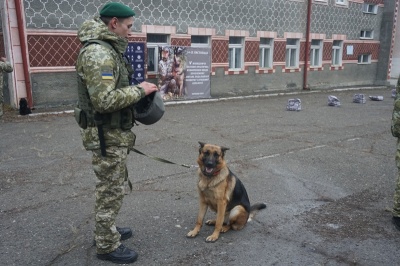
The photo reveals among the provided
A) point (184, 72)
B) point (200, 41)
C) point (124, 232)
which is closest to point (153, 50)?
point (184, 72)

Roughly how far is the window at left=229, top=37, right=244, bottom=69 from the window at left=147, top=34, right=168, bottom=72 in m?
3.51

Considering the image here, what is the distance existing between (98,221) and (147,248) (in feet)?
2.08

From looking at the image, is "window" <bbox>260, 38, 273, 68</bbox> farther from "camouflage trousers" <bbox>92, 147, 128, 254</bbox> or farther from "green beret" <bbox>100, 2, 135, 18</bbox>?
"camouflage trousers" <bbox>92, 147, 128, 254</bbox>

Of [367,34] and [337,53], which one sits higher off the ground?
[367,34]

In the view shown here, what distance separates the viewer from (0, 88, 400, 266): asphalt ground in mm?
3404

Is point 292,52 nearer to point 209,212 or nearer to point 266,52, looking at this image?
point 266,52

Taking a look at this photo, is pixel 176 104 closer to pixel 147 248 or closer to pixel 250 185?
pixel 250 185

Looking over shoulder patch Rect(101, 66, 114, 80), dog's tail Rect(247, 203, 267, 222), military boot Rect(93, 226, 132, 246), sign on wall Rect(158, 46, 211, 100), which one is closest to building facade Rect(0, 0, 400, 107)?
sign on wall Rect(158, 46, 211, 100)

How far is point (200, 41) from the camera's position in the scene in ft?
47.9

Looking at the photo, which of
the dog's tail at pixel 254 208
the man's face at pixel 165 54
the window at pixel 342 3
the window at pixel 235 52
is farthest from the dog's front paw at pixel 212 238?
the window at pixel 342 3

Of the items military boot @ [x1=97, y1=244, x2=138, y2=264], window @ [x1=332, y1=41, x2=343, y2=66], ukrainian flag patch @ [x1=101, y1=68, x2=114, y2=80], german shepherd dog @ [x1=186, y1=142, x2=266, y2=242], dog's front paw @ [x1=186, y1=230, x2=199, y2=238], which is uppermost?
ukrainian flag patch @ [x1=101, y1=68, x2=114, y2=80]

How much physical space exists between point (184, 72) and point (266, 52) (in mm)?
5601

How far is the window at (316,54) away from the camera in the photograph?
19.3 m

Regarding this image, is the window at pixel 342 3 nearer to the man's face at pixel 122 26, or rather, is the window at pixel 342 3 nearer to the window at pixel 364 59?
the window at pixel 364 59
